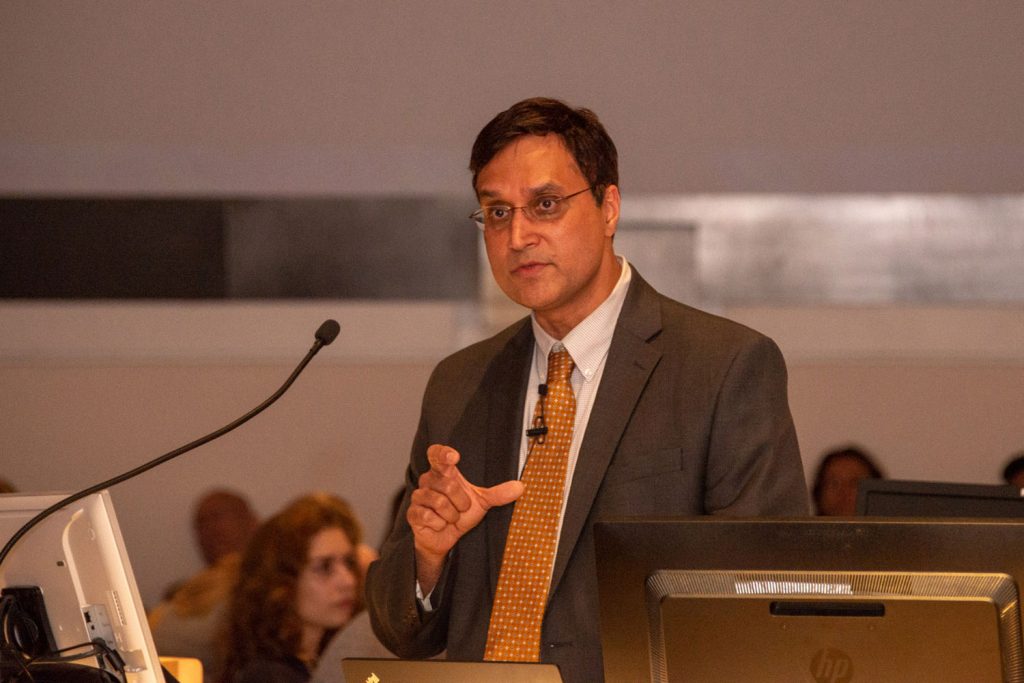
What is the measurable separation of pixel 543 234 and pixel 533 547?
51 cm

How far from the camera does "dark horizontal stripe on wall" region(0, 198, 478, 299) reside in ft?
17.2

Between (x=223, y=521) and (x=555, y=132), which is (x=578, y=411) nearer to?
(x=555, y=132)

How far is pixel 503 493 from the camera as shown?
1.85 m

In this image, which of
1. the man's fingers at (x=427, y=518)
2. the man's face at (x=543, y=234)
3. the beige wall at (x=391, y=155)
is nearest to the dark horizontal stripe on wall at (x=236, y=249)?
A: the beige wall at (x=391, y=155)

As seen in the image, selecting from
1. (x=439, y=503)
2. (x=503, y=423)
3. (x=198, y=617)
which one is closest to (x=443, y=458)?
(x=439, y=503)

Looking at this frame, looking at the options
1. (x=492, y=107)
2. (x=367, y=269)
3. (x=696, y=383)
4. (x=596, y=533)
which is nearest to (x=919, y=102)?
(x=492, y=107)

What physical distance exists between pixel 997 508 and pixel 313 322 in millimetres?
3190

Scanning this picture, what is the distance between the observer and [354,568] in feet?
12.7

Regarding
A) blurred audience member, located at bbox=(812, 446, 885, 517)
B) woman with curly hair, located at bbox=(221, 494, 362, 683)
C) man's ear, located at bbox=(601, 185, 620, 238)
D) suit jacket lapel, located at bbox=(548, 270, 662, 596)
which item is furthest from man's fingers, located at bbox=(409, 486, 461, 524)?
blurred audience member, located at bbox=(812, 446, 885, 517)

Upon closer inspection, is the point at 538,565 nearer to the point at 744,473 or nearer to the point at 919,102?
the point at 744,473

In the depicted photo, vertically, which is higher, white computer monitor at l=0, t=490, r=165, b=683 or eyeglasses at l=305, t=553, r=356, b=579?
white computer monitor at l=0, t=490, r=165, b=683

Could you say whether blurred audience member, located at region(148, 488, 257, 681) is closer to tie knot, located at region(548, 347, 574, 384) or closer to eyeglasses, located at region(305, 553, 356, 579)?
eyeglasses, located at region(305, 553, 356, 579)

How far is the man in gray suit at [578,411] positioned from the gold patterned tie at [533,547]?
17 mm

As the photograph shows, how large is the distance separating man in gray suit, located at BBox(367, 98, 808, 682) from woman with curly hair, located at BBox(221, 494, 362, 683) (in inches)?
54.6
